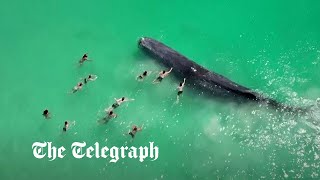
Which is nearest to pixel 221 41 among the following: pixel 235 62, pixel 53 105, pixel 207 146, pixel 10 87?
pixel 235 62

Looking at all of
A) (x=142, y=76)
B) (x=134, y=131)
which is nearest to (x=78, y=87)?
(x=142, y=76)

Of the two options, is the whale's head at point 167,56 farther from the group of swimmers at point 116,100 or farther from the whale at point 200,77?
the group of swimmers at point 116,100

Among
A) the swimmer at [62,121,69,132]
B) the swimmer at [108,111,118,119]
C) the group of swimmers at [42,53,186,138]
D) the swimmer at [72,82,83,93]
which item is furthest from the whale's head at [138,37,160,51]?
the swimmer at [62,121,69,132]

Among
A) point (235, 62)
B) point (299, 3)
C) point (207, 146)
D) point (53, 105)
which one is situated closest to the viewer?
point (207, 146)

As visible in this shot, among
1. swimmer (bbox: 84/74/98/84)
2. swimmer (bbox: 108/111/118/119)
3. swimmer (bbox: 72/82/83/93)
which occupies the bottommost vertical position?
swimmer (bbox: 108/111/118/119)

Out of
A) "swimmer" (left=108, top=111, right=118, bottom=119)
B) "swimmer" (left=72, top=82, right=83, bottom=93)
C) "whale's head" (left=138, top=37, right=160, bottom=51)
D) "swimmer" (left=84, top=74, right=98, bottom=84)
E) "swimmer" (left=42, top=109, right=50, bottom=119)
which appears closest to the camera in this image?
"swimmer" (left=42, top=109, right=50, bottom=119)

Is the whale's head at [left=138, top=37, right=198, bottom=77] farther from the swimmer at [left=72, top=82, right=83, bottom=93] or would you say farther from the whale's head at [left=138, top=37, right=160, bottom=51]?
the swimmer at [left=72, top=82, right=83, bottom=93]

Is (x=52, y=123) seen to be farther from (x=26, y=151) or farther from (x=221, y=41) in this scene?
(x=221, y=41)

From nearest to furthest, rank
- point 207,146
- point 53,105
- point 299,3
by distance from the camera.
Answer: point 207,146 < point 53,105 < point 299,3
